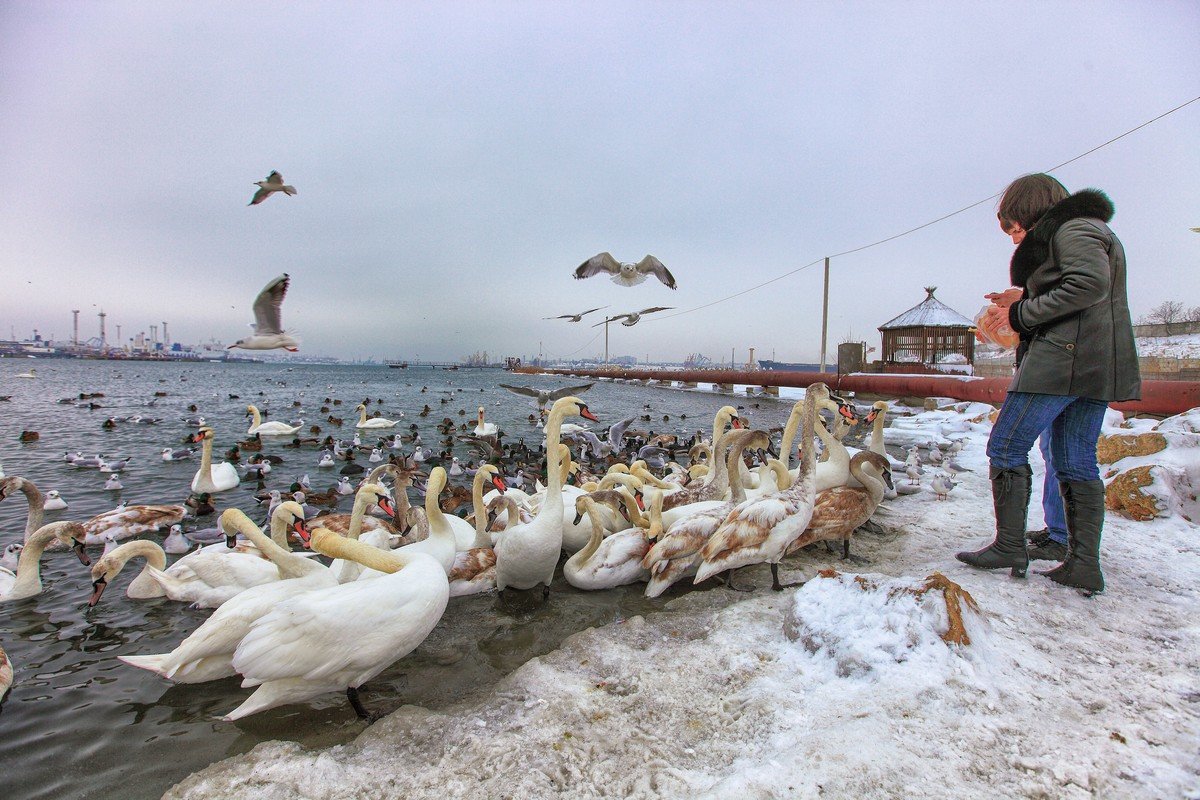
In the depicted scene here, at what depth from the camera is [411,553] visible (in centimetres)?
370

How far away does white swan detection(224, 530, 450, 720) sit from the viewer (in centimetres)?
285

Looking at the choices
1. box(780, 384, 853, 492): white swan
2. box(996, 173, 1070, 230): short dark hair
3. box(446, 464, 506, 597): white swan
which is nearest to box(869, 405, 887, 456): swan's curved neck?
box(780, 384, 853, 492): white swan

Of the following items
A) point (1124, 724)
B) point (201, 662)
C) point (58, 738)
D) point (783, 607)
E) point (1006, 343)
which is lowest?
point (58, 738)

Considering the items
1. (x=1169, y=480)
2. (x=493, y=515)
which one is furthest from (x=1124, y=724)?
(x=493, y=515)

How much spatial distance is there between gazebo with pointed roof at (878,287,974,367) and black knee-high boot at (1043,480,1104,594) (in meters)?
25.5

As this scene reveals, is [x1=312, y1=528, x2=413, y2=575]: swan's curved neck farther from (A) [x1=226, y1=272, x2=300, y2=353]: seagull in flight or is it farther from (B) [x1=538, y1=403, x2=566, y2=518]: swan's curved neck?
(A) [x1=226, y1=272, x2=300, y2=353]: seagull in flight

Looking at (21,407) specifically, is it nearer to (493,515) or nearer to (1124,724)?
(493,515)

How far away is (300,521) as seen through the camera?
4.88m

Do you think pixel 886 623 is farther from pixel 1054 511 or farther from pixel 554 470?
pixel 554 470

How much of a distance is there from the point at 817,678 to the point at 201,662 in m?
3.90

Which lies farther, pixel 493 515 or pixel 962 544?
pixel 493 515

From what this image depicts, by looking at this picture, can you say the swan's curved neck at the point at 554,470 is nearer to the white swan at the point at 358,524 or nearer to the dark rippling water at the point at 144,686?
the dark rippling water at the point at 144,686

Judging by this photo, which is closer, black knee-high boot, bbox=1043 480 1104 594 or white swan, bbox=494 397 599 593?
black knee-high boot, bbox=1043 480 1104 594

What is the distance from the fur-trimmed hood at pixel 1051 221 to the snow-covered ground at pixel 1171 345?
95.9 feet
